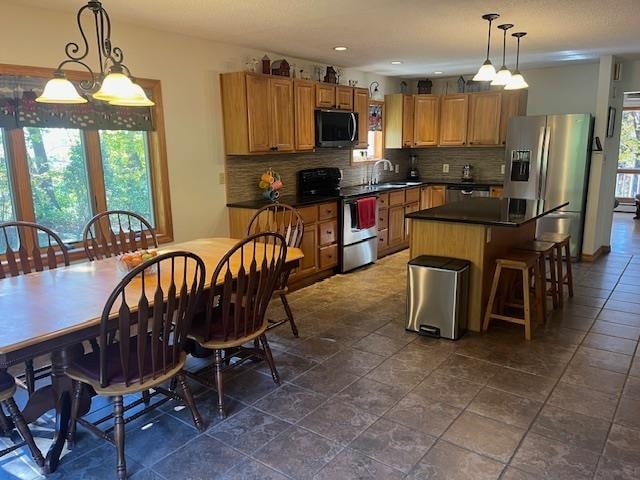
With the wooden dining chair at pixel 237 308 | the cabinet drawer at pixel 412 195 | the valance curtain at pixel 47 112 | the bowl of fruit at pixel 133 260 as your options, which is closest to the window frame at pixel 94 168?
the valance curtain at pixel 47 112

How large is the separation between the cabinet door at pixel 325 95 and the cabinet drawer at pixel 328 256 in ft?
5.06

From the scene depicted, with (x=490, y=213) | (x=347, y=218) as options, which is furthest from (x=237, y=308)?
(x=347, y=218)

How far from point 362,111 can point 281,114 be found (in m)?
1.51

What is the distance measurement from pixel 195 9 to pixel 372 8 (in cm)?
121

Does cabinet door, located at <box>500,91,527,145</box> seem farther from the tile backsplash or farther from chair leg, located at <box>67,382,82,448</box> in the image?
chair leg, located at <box>67,382,82,448</box>

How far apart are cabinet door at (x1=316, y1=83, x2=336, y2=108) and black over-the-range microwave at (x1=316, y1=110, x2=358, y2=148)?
8 cm

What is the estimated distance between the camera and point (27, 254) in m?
2.86

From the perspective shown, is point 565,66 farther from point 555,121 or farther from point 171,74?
point 171,74

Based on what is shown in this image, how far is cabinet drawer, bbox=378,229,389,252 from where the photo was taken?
5.95m

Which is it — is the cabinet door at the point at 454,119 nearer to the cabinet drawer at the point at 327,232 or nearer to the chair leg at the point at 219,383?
the cabinet drawer at the point at 327,232

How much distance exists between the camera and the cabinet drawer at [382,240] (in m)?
5.95

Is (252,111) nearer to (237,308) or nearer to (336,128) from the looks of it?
(336,128)

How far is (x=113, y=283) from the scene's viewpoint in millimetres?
2430

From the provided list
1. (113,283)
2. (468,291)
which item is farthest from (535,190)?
(113,283)
